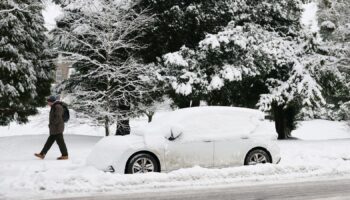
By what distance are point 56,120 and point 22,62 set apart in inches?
389

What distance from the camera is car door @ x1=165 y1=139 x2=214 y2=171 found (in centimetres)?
948

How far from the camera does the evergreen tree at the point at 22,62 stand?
2028cm

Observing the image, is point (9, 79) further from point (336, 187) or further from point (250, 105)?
point (336, 187)

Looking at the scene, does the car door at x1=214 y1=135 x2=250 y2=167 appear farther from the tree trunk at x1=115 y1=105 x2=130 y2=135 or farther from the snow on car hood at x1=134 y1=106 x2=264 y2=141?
the tree trunk at x1=115 y1=105 x2=130 y2=135

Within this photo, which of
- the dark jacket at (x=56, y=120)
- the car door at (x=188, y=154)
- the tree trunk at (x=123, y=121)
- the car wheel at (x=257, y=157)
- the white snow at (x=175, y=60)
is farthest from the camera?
the tree trunk at (x=123, y=121)

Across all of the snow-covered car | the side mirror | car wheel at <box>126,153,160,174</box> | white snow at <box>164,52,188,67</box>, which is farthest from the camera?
white snow at <box>164,52,188,67</box>

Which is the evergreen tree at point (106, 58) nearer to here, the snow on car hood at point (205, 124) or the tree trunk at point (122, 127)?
the tree trunk at point (122, 127)

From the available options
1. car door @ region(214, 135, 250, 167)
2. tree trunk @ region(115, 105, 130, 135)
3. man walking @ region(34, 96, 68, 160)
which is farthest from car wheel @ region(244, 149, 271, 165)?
tree trunk @ region(115, 105, 130, 135)

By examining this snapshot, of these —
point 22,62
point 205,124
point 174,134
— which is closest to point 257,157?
point 205,124

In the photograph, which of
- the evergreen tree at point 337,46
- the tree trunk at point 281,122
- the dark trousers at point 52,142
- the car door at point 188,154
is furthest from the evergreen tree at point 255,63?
the car door at point 188,154

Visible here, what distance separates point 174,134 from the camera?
9680 mm

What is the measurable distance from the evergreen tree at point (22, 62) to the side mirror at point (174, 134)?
12.3 m

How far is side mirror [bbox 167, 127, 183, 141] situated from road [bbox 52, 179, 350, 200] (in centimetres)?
195

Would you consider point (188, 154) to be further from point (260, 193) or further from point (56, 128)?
point (56, 128)
